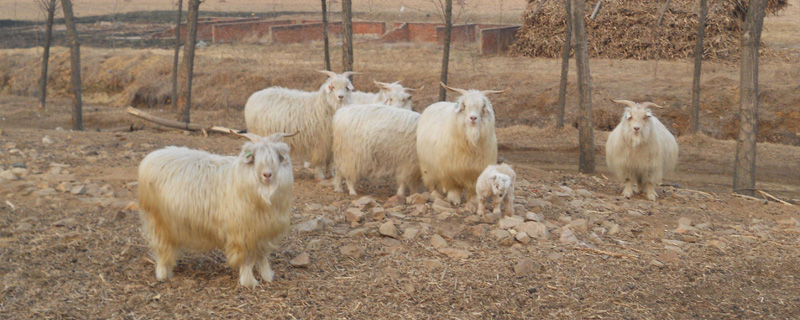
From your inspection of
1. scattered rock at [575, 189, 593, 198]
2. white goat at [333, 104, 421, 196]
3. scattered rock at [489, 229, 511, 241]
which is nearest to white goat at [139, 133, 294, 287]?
scattered rock at [489, 229, 511, 241]

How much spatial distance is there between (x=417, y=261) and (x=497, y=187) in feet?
5.29

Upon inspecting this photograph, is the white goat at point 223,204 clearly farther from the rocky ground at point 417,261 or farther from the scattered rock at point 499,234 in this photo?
the scattered rock at point 499,234

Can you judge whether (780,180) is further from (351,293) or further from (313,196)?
(351,293)

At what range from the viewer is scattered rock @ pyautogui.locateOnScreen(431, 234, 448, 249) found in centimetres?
732

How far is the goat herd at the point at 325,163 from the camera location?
6.08 meters

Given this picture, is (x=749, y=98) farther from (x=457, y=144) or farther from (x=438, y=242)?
(x=438, y=242)

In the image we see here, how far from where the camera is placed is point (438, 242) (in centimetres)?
738

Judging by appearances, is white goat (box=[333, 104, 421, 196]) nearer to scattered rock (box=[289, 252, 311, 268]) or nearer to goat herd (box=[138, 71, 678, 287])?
goat herd (box=[138, 71, 678, 287])

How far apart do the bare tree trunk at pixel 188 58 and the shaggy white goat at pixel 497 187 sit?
9011 millimetres

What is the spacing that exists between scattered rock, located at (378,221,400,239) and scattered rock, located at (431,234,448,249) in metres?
0.40

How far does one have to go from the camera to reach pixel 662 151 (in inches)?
436

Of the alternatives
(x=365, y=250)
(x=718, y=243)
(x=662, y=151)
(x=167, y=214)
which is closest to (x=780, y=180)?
(x=662, y=151)

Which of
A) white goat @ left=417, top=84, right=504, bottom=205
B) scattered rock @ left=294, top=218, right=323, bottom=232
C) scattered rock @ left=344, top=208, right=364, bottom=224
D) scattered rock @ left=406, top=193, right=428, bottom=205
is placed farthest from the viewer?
scattered rock @ left=406, top=193, right=428, bottom=205

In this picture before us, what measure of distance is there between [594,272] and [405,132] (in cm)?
393
